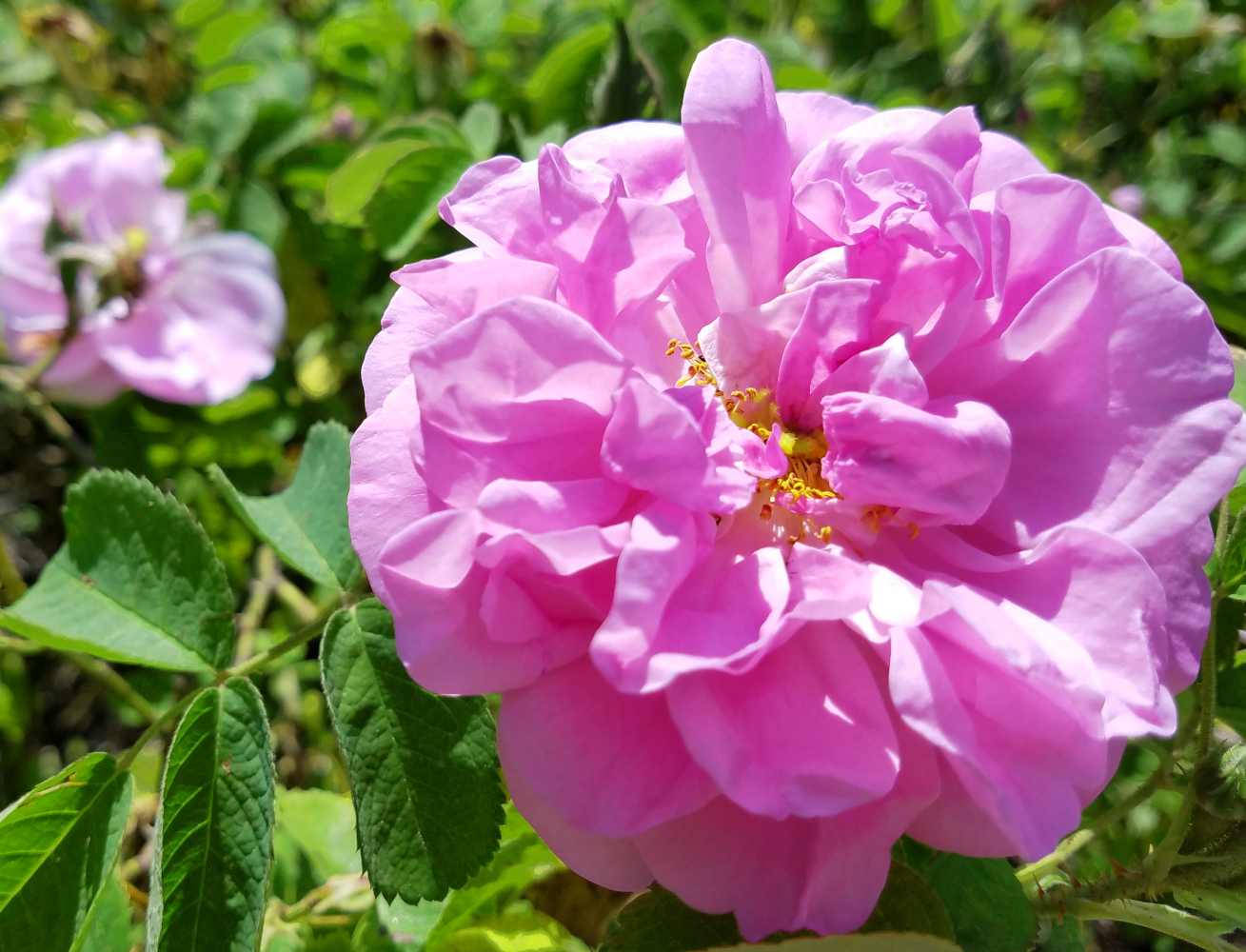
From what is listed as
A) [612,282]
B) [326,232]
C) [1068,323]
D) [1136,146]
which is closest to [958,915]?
[1068,323]

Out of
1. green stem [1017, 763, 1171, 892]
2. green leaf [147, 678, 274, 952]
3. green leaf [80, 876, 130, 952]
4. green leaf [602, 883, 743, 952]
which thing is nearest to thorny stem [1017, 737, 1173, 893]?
green stem [1017, 763, 1171, 892]

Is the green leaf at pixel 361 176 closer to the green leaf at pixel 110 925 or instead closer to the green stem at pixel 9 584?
the green stem at pixel 9 584

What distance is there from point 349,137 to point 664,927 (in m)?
1.74

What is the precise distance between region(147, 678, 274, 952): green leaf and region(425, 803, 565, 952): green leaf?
0.29 m

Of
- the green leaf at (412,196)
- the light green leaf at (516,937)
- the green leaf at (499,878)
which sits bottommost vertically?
the light green leaf at (516,937)

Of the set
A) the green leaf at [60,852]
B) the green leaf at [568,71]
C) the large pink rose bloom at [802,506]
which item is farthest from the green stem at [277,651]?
the green leaf at [568,71]

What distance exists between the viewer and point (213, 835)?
854 mm

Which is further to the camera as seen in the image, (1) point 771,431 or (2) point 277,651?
(2) point 277,651

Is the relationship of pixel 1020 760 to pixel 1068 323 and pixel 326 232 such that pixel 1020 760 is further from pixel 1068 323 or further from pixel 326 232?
pixel 326 232

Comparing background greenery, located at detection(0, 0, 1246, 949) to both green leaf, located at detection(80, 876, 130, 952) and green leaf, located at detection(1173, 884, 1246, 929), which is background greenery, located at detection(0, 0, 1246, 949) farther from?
green leaf, located at detection(1173, 884, 1246, 929)

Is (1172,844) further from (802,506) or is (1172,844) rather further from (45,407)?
(45,407)

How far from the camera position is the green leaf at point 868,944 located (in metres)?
0.74

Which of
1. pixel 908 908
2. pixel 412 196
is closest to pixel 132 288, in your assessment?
pixel 412 196

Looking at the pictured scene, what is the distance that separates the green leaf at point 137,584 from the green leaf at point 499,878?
37 centimetres
